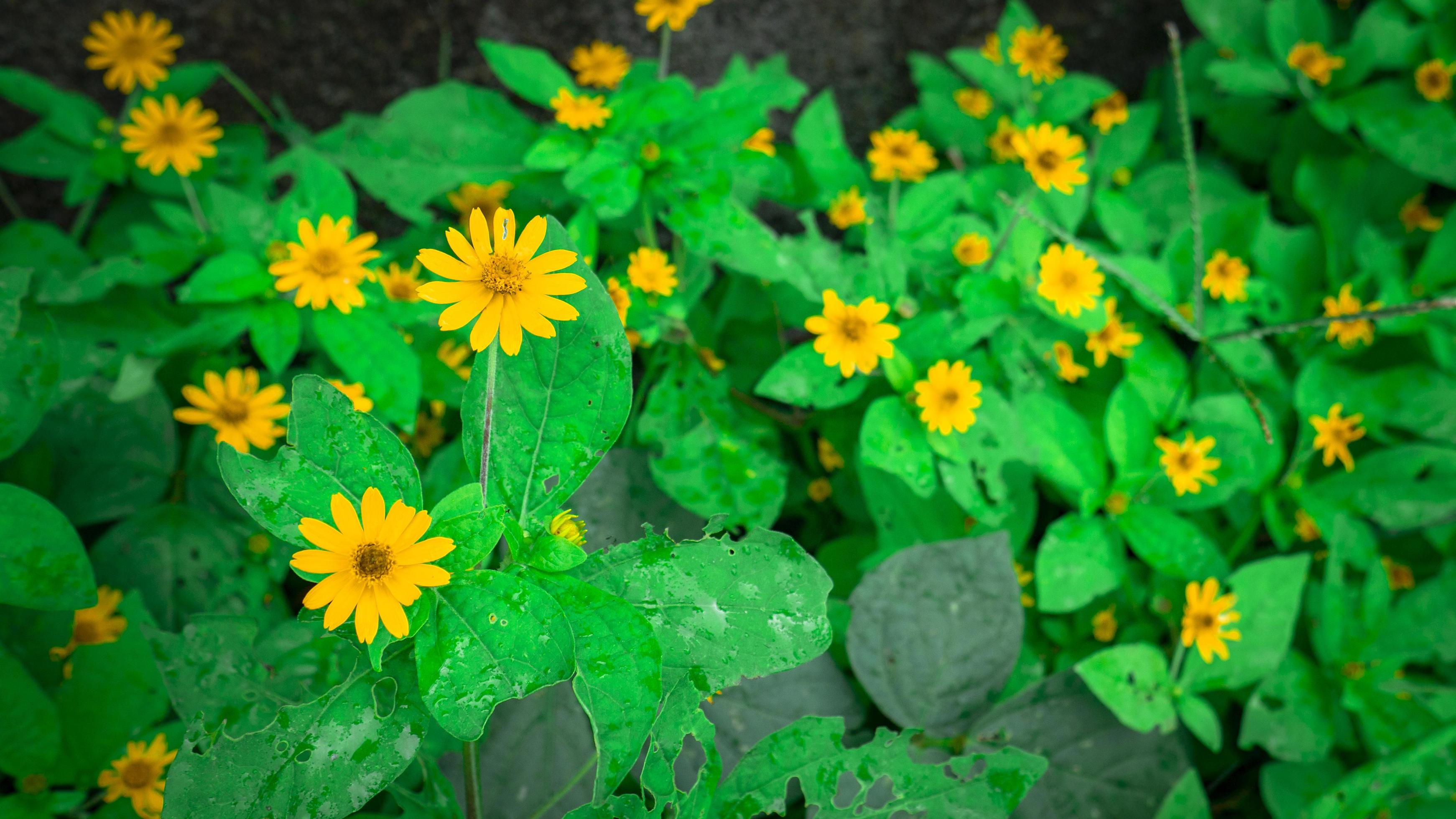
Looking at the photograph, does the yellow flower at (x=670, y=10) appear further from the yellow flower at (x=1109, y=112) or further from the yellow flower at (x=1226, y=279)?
the yellow flower at (x=1226, y=279)

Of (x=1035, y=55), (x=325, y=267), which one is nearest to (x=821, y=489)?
(x=325, y=267)

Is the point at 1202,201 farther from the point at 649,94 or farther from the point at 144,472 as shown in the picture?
the point at 144,472

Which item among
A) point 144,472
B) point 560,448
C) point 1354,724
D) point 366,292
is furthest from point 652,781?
point 1354,724

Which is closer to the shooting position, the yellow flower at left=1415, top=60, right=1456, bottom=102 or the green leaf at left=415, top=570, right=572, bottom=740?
the green leaf at left=415, top=570, right=572, bottom=740

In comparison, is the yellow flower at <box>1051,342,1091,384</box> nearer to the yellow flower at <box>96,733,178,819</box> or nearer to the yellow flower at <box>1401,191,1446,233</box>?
the yellow flower at <box>1401,191,1446,233</box>

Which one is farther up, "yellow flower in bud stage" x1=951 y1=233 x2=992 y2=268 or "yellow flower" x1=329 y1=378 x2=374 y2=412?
"yellow flower in bud stage" x1=951 y1=233 x2=992 y2=268

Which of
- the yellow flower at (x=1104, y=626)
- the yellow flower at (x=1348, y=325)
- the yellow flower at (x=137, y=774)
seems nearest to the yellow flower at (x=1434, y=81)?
the yellow flower at (x=1348, y=325)

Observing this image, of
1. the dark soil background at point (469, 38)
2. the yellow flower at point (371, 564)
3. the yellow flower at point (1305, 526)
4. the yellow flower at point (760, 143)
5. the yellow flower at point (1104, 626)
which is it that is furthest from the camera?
the dark soil background at point (469, 38)

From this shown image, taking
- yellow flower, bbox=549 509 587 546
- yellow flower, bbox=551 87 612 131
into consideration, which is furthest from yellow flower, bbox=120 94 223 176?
yellow flower, bbox=549 509 587 546
